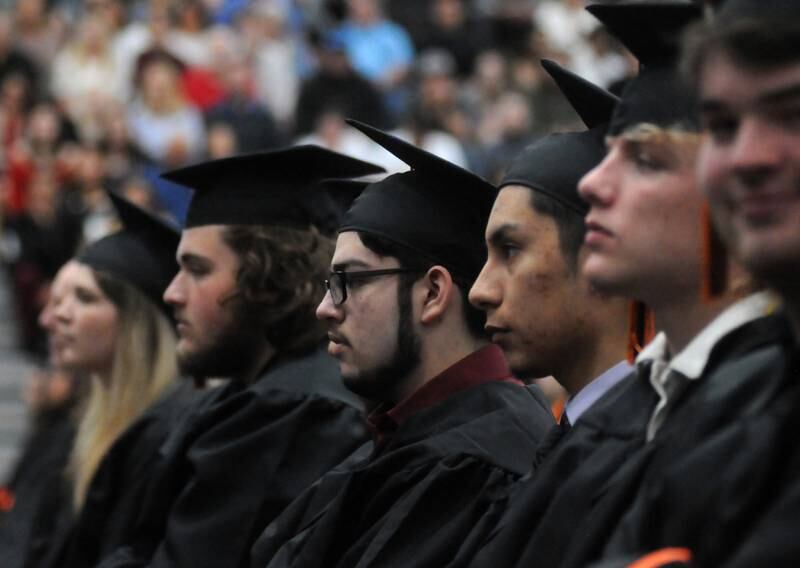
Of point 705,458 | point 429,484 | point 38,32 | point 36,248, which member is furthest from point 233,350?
point 38,32

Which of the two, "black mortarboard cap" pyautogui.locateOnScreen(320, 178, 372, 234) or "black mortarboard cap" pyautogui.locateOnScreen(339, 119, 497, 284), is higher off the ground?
"black mortarboard cap" pyautogui.locateOnScreen(339, 119, 497, 284)

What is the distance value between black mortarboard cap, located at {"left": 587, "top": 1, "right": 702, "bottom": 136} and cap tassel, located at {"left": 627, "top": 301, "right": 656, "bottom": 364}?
24.5 inches

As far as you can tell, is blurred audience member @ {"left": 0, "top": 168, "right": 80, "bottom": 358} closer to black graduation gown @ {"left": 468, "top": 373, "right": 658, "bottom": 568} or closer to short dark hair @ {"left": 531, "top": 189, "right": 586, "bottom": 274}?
short dark hair @ {"left": 531, "top": 189, "right": 586, "bottom": 274}

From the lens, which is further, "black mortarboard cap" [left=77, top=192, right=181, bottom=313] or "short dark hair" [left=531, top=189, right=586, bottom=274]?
"black mortarboard cap" [left=77, top=192, right=181, bottom=313]

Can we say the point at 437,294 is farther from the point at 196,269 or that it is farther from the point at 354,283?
the point at 196,269

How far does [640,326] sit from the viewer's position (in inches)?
145

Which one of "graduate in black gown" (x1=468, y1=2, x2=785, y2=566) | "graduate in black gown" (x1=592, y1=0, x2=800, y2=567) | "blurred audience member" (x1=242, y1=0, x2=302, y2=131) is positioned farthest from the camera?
"blurred audience member" (x1=242, y1=0, x2=302, y2=131)

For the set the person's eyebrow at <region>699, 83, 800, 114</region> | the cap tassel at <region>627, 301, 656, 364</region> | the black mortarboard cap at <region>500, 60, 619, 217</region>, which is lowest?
the cap tassel at <region>627, 301, 656, 364</region>

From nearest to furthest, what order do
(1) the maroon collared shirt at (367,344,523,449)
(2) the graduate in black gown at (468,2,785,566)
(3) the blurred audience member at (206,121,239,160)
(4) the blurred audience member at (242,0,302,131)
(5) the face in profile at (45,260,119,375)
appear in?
(2) the graduate in black gown at (468,2,785,566)
(1) the maroon collared shirt at (367,344,523,449)
(5) the face in profile at (45,260,119,375)
(3) the blurred audience member at (206,121,239,160)
(4) the blurred audience member at (242,0,302,131)

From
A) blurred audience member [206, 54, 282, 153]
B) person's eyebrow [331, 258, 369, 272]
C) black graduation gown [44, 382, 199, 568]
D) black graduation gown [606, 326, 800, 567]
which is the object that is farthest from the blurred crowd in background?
black graduation gown [606, 326, 800, 567]

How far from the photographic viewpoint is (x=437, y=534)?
13.0 ft

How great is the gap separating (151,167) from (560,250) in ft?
35.0

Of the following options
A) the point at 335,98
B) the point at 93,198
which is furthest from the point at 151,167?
the point at 335,98

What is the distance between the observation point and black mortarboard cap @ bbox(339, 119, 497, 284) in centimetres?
439
